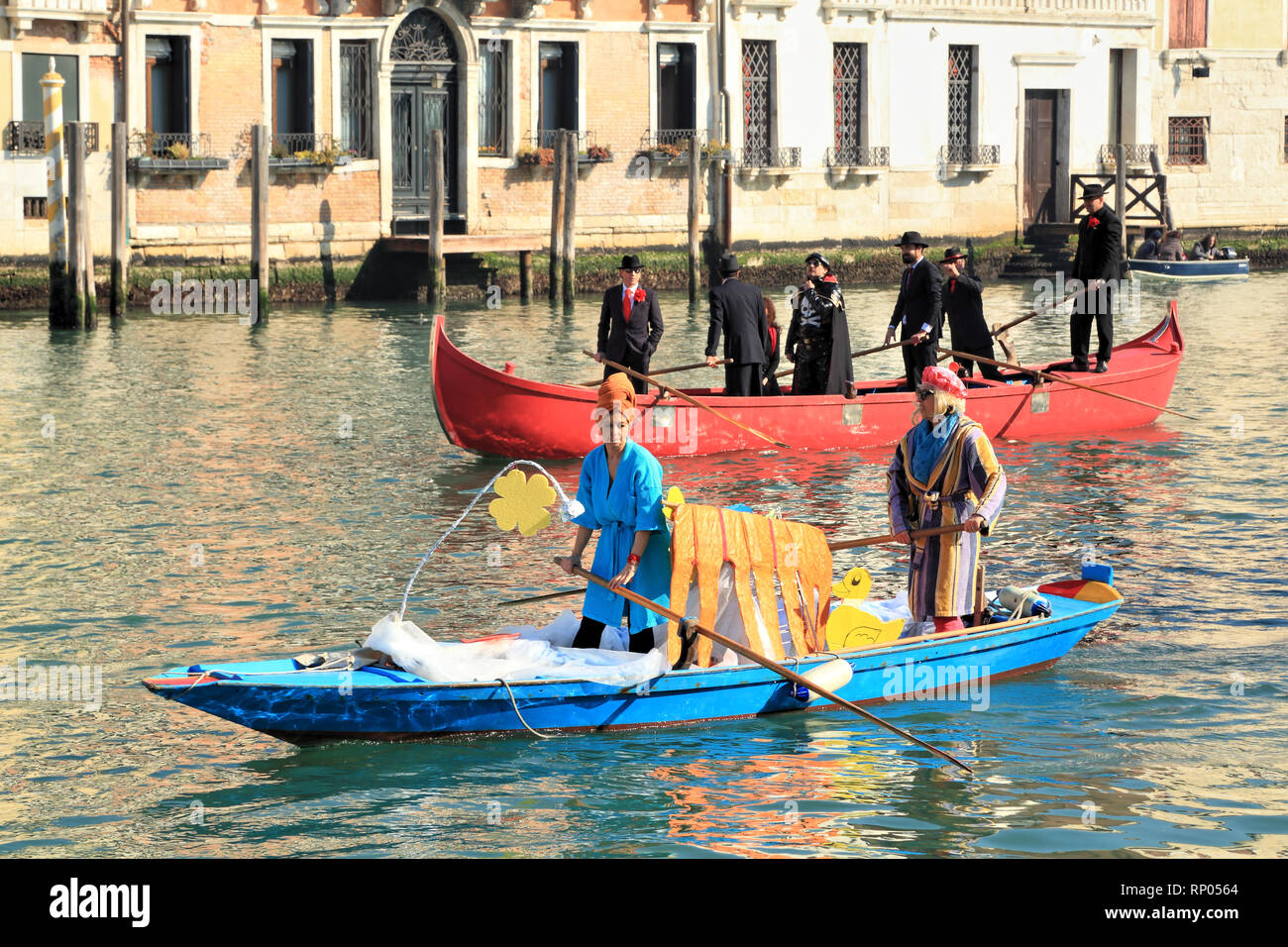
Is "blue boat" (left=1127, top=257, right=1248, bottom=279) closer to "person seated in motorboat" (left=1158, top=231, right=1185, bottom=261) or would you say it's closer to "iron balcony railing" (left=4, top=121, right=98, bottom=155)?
"person seated in motorboat" (left=1158, top=231, right=1185, bottom=261)

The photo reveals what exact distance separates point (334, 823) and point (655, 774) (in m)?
1.23

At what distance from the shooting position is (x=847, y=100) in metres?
31.0

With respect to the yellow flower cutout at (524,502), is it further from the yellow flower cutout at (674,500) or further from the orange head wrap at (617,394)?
the yellow flower cutout at (674,500)

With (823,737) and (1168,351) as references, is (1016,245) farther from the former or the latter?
(823,737)

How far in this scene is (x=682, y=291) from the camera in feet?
96.0

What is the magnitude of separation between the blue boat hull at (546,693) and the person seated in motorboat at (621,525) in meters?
0.35

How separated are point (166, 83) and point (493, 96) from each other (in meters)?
4.91

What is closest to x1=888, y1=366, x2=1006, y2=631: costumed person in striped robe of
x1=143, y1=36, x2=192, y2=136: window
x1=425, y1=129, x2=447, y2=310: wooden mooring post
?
x1=425, y1=129, x2=447, y2=310: wooden mooring post

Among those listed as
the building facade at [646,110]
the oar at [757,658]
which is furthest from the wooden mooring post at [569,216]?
the oar at [757,658]

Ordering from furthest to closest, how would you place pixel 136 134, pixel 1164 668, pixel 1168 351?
pixel 136 134, pixel 1168 351, pixel 1164 668

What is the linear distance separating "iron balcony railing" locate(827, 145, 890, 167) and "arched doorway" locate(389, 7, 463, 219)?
6.62 metres

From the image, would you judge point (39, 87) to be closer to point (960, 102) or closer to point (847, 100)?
point (847, 100)

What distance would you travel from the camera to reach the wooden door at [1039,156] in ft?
109
